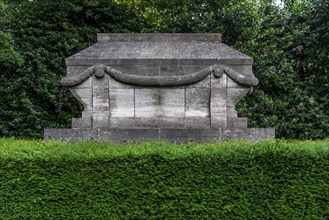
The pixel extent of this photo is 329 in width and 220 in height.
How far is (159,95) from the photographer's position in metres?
7.79

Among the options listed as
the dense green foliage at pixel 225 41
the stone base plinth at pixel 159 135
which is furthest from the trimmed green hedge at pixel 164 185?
the dense green foliage at pixel 225 41

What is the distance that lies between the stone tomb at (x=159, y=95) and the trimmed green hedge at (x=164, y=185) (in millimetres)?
2188

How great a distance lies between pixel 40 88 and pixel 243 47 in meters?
5.82

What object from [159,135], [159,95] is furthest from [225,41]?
[159,135]

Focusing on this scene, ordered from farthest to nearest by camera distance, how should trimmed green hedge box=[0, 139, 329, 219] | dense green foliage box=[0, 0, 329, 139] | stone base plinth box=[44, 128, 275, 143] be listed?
dense green foliage box=[0, 0, 329, 139], stone base plinth box=[44, 128, 275, 143], trimmed green hedge box=[0, 139, 329, 219]

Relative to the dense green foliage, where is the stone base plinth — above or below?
below

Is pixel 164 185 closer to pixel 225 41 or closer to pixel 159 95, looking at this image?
pixel 159 95

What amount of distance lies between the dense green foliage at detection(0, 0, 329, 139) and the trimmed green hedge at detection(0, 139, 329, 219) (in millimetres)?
6422

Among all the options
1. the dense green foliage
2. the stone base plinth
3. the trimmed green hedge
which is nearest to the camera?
the trimmed green hedge

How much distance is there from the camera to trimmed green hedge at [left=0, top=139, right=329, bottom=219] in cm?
532

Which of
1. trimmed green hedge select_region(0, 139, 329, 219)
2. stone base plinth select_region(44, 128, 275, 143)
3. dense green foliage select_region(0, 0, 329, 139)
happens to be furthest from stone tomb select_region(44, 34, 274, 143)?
dense green foliage select_region(0, 0, 329, 139)

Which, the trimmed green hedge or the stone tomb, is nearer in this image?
the trimmed green hedge

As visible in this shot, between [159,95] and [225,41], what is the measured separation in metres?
5.96

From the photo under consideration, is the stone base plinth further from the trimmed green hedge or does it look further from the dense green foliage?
the dense green foliage
